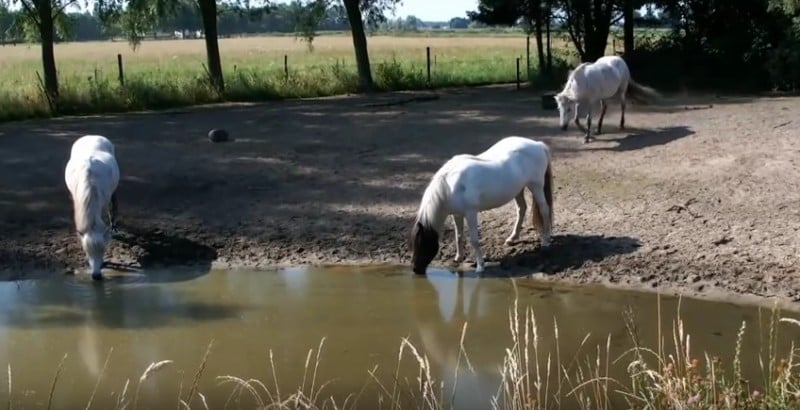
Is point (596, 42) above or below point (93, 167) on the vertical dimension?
above

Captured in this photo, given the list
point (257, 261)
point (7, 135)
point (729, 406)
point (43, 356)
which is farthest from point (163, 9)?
point (729, 406)

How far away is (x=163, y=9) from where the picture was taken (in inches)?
1037

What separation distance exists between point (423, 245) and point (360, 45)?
1988 cm

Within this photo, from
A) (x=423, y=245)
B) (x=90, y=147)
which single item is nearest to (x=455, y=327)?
(x=423, y=245)

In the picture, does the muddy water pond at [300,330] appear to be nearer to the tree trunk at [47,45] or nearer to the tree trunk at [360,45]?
the tree trunk at [47,45]

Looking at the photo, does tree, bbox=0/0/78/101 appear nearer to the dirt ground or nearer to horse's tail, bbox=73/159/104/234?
the dirt ground

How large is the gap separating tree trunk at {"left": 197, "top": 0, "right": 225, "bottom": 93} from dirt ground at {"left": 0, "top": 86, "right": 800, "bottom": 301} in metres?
7.91

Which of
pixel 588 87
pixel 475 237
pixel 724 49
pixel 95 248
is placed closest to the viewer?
pixel 475 237

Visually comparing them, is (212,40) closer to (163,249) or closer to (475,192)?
(163,249)

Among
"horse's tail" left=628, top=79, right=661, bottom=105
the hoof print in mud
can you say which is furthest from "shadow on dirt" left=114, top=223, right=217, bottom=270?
"horse's tail" left=628, top=79, right=661, bottom=105

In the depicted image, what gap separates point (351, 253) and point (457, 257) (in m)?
1.17

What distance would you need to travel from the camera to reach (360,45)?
28375mm

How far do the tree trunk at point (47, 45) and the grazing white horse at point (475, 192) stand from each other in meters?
15.8

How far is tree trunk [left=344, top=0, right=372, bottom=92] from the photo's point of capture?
1093 inches
